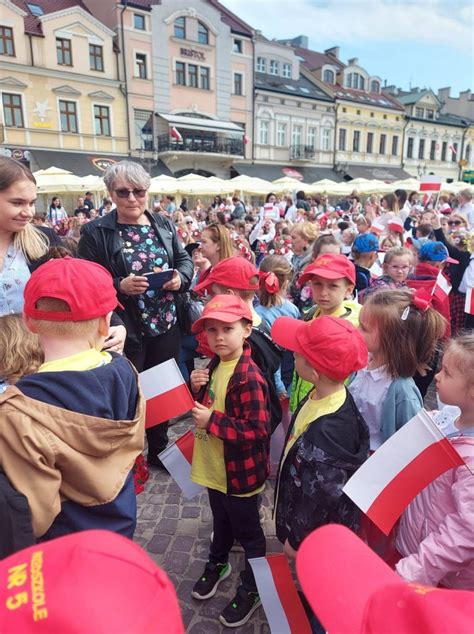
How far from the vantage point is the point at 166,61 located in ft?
87.2

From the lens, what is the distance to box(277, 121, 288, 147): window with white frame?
3228 cm

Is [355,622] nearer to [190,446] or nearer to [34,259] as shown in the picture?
[190,446]

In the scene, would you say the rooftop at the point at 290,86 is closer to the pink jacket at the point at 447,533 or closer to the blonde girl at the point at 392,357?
the blonde girl at the point at 392,357

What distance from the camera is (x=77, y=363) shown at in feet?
4.50

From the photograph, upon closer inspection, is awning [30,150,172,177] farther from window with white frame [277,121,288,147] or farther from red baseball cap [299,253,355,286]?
red baseball cap [299,253,355,286]

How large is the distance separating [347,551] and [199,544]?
229cm

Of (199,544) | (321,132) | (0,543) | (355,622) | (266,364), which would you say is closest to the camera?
(355,622)

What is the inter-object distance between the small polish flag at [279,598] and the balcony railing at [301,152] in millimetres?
34180

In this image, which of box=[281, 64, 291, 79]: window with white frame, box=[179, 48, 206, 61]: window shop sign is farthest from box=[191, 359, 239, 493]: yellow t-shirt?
box=[281, 64, 291, 79]: window with white frame

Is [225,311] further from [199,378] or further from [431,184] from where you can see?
[431,184]

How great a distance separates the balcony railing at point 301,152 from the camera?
32938 mm

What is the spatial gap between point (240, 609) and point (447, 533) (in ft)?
4.06

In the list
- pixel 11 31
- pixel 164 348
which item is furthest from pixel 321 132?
pixel 164 348

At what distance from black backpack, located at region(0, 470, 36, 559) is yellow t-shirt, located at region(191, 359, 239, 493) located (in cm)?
112
